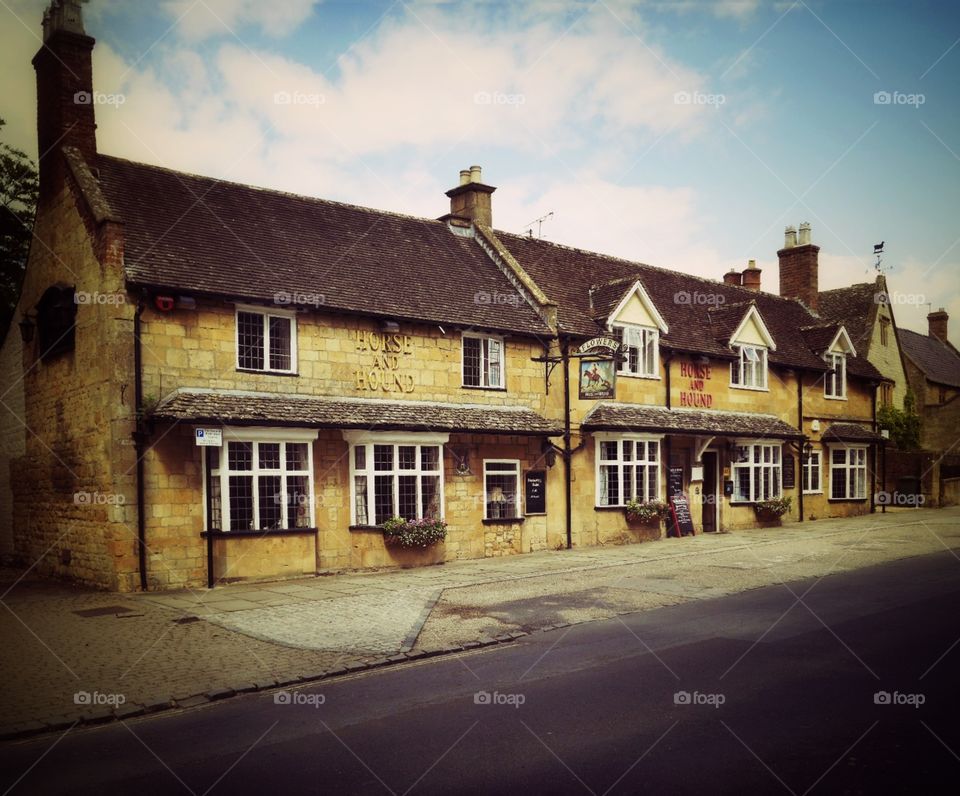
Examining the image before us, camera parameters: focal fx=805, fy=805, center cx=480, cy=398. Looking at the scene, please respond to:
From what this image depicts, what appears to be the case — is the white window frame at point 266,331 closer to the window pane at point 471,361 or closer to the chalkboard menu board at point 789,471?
the window pane at point 471,361

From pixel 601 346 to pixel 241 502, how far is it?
10232 mm

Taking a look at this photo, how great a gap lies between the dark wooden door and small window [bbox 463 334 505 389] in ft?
30.4

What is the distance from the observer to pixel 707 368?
1051 inches

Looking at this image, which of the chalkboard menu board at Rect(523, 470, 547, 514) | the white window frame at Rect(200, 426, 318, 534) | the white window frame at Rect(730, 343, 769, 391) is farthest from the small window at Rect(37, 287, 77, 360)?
the white window frame at Rect(730, 343, 769, 391)

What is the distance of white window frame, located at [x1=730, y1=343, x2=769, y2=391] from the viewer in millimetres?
27797

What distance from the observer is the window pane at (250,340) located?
56.4 feet

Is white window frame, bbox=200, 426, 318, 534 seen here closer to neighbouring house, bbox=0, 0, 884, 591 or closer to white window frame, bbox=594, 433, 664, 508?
neighbouring house, bbox=0, 0, 884, 591

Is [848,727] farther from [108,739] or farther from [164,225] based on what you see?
[164,225]

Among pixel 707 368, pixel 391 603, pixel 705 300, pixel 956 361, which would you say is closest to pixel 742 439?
pixel 707 368

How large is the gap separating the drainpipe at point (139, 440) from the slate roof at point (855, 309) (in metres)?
31.2

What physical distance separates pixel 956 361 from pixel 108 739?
6031 centimetres

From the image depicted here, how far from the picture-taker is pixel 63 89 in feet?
56.9

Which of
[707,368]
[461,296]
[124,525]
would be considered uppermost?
[461,296]

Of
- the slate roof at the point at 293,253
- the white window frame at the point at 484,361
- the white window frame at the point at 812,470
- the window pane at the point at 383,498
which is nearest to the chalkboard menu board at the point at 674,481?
the slate roof at the point at 293,253
